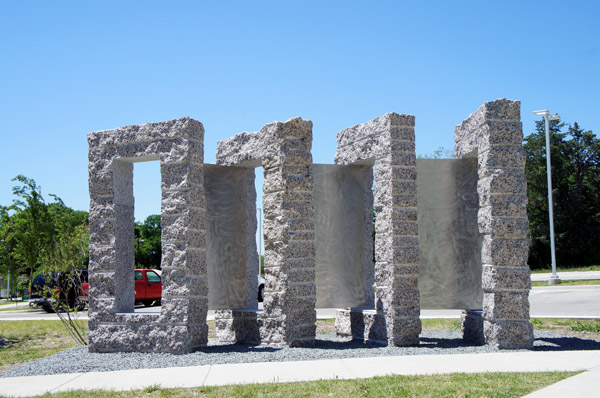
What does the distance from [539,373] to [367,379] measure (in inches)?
79.3

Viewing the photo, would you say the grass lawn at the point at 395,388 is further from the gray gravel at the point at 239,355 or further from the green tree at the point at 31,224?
the green tree at the point at 31,224

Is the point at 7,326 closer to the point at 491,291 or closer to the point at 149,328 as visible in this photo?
the point at 149,328

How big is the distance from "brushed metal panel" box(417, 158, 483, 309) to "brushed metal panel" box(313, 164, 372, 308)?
1175mm

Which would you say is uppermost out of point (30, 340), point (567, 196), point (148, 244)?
point (567, 196)

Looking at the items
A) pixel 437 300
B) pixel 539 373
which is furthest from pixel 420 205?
pixel 539 373

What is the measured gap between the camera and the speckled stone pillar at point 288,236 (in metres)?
9.01

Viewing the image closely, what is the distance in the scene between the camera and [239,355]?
8.44 m

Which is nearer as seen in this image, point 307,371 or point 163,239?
point 307,371

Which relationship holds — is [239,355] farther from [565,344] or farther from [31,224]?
[31,224]

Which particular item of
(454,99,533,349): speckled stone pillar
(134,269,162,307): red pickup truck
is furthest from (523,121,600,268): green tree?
(454,99,533,349): speckled stone pillar

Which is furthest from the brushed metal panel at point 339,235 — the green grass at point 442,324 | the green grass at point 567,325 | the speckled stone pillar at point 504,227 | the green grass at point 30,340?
the green grass at point 30,340

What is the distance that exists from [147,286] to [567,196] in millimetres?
35796

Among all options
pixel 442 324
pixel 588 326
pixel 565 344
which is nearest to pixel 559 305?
pixel 588 326

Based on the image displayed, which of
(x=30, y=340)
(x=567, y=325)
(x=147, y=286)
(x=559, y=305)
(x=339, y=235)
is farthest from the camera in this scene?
(x=147, y=286)
